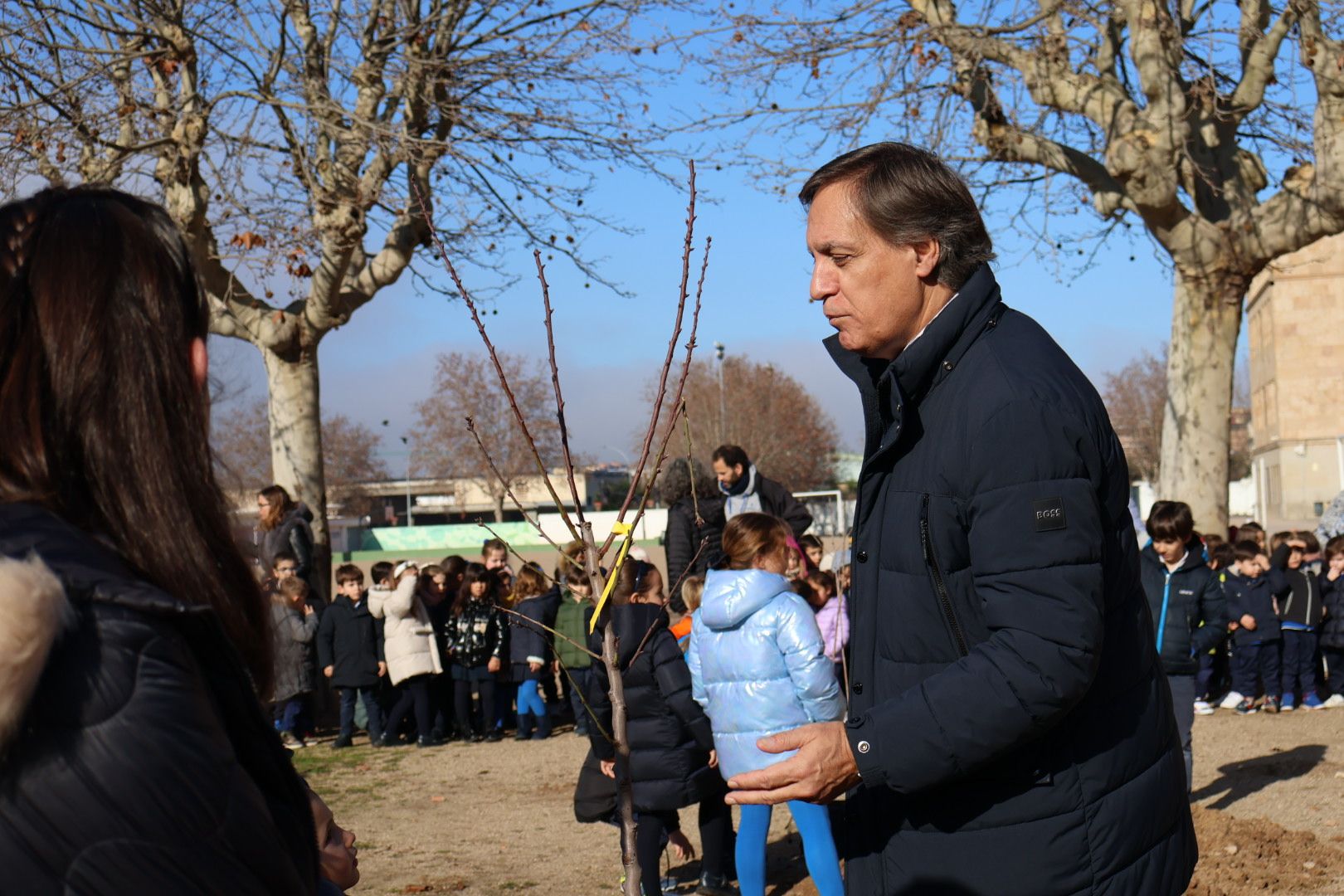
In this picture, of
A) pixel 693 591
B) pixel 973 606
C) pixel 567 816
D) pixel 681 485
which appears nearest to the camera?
pixel 973 606

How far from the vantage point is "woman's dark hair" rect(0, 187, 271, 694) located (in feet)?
4.91

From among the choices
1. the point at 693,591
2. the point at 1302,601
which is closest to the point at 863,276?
the point at 693,591

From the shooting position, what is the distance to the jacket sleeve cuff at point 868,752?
2348 mm

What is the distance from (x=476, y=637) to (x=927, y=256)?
1054 cm

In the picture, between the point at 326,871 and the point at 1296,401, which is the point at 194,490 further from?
the point at 1296,401

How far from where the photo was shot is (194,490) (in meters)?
1.59

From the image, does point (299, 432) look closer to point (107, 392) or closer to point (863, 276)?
point (863, 276)

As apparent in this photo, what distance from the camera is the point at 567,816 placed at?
9242 mm

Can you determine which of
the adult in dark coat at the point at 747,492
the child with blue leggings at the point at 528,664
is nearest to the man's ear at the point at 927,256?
the adult in dark coat at the point at 747,492

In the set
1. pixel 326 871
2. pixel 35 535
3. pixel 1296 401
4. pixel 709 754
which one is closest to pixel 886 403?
pixel 326 871

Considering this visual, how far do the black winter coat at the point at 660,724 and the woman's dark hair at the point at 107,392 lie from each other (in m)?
5.17

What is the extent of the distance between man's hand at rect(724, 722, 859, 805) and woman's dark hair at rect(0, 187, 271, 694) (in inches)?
41.4

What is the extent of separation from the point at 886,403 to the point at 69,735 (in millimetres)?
1731

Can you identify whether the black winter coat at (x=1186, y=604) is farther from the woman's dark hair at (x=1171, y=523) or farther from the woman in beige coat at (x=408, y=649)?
the woman in beige coat at (x=408, y=649)
